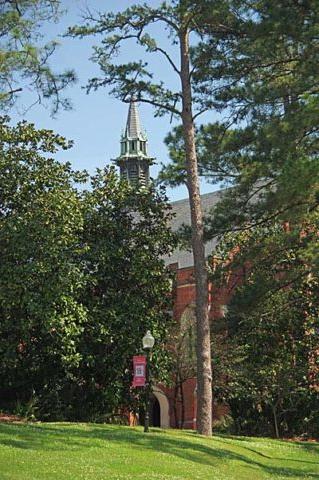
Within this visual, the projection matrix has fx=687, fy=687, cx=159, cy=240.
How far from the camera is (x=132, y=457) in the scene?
12.0m

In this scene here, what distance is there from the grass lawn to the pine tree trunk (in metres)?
0.85

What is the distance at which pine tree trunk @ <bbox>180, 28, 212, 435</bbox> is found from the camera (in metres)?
17.0

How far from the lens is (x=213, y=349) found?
2397cm

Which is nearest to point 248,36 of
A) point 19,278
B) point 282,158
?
point 282,158

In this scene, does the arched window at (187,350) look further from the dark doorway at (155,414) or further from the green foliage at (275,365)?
the dark doorway at (155,414)

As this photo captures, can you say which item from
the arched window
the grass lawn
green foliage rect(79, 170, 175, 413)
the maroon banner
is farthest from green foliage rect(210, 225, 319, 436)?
the maroon banner

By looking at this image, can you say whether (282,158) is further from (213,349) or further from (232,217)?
(213,349)

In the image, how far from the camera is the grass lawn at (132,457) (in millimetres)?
10172

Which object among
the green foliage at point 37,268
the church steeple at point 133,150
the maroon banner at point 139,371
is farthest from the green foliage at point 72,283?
the church steeple at point 133,150

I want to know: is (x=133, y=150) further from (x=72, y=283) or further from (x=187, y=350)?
(x=72, y=283)

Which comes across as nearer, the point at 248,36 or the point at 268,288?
the point at 248,36

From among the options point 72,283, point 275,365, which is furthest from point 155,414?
point 72,283

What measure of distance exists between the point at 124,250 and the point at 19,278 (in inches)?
167

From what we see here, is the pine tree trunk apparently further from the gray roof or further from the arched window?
the gray roof
